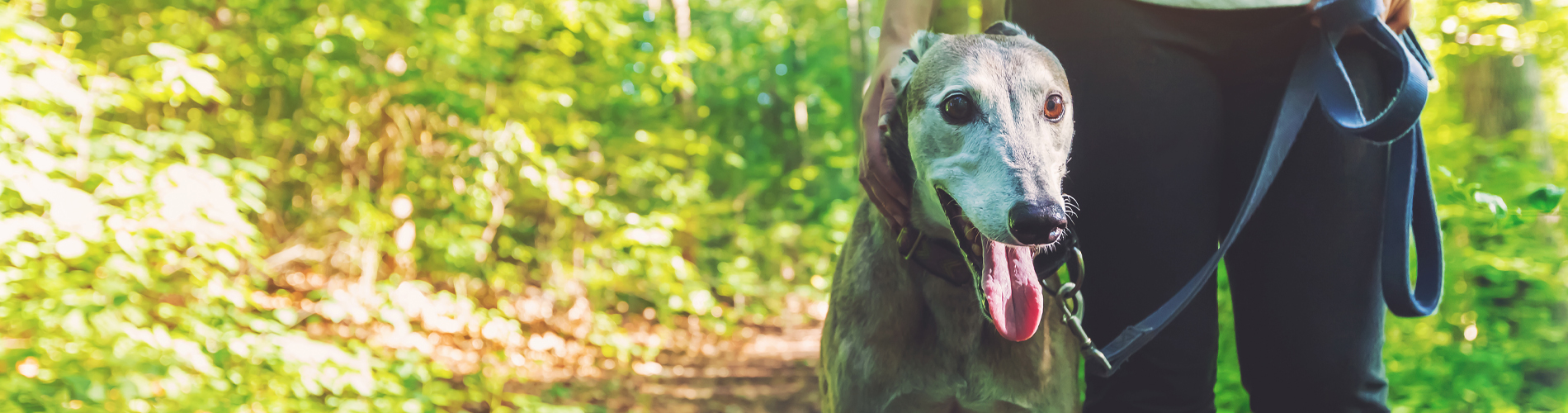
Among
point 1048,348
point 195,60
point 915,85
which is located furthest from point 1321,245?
point 195,60

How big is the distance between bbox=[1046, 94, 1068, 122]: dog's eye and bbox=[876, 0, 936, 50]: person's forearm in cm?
28

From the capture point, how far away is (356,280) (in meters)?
5.64

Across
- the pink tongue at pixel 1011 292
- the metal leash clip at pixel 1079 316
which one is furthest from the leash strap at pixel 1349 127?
the pink tongue at pixel 1011 292

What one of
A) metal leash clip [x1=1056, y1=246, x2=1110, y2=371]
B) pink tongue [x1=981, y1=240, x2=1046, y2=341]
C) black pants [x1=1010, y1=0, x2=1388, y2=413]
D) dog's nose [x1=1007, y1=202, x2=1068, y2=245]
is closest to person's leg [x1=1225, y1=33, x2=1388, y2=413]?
black pants [x1=1010, y1=0, x2=1388, y2=413]

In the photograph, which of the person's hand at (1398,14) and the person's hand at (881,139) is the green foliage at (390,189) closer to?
the person's hand at (881,139)

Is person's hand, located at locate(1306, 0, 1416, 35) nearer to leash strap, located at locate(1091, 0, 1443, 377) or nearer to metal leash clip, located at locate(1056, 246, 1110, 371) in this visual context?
leash strap, located at locate(1091, 0, 1443, 377)

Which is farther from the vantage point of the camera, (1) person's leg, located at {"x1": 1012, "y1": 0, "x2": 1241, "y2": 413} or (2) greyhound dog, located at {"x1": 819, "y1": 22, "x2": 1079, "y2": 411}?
(1) person's leg, located at {"x1": 1012, "y1": 0, "x2": 1241, "y2": 413}

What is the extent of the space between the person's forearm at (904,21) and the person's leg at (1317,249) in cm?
54

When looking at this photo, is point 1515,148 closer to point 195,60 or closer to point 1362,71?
point 1362,71

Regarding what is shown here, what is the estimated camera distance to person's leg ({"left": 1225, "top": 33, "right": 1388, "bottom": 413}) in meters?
1.28

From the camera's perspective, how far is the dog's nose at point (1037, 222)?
36.6 inches

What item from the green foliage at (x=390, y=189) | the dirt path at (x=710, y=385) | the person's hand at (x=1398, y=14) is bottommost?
the dirt path at (x=710, y=385)

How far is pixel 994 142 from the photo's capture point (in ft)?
3.40

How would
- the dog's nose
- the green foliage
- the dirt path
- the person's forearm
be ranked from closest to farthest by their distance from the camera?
1. the dog's nose
2. the person's forearm
3. the green foliage
4. the dirt path
